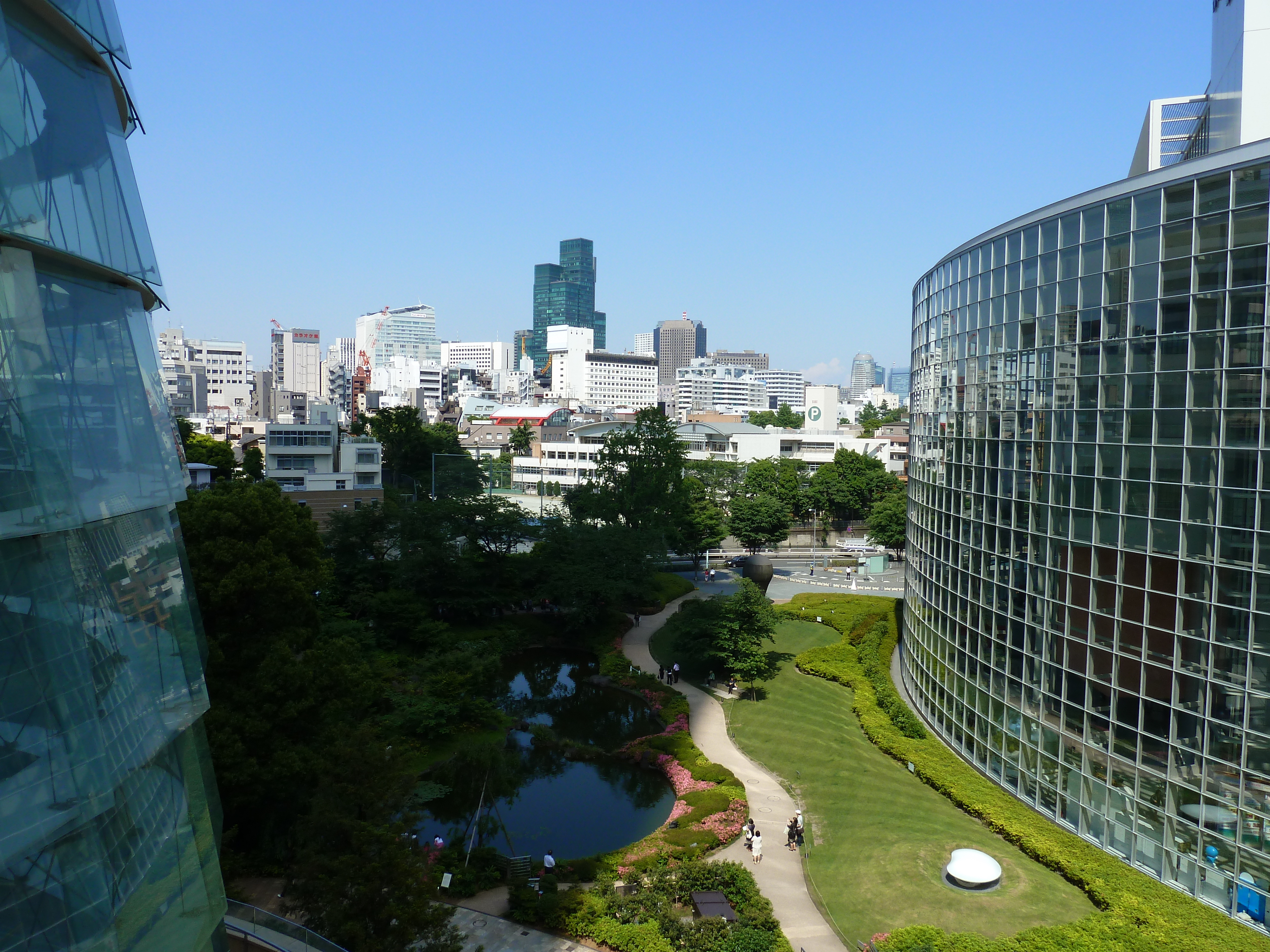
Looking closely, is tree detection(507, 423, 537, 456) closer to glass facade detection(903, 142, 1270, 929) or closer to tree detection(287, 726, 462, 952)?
glass facade detection(903, 142, 1270, 929)

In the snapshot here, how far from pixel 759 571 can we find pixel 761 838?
23591 mm

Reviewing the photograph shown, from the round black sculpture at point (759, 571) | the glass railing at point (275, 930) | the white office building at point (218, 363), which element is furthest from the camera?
the white office building at point (218, 363)

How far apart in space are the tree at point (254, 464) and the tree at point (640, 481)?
3115 cm

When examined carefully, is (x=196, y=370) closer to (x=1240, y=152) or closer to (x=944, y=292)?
(x=944, y=292)

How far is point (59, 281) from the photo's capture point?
257 inches

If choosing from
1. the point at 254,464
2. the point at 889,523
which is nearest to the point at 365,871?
the point at 889,523

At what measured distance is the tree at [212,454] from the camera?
228 ft

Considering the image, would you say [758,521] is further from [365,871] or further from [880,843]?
[365,871]

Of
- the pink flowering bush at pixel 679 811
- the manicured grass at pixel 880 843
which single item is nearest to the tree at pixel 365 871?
the pink flowering bush at pixel 679 811

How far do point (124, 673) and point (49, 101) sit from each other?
4.47 metres

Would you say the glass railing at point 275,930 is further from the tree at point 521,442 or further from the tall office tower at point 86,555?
the tree at point 521,442

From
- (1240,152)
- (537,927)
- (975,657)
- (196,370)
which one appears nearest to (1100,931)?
(975,657)

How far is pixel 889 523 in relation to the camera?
63.6 m

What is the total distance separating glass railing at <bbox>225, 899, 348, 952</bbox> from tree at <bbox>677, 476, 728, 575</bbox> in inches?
1620
